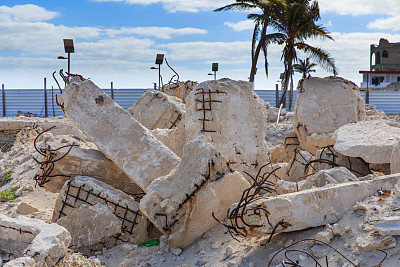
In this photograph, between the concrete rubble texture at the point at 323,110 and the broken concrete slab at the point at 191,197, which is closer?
the broken concrete slab at the point at 191,197

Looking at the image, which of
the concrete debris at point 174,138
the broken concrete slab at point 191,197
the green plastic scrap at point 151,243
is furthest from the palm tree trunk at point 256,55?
the broken concrete slab at point 191,197

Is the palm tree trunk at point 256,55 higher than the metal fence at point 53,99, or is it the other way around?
the palm tree trunk at point 256,55

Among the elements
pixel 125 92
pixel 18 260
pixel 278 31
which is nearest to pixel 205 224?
pixel 18 260

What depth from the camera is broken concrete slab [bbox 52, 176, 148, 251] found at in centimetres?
466

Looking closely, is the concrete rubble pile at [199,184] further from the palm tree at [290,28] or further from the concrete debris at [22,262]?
the palm tree at [290,28]

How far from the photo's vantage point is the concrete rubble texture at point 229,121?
5.79m

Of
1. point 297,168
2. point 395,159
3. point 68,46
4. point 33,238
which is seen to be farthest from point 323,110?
point 68,46

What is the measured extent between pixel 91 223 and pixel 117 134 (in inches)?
44.5

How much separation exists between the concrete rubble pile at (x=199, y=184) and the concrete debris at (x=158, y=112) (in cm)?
171

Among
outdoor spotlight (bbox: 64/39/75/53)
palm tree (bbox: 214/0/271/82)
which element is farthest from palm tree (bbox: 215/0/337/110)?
outdoor spotlight (bbox: 64/39/75/53)

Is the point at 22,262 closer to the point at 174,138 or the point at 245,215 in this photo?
the point at 245,215

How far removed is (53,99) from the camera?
22344 mm

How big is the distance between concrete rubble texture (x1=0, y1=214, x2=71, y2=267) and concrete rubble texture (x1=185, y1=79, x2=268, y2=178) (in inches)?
95.7

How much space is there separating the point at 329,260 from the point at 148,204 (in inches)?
69.0
